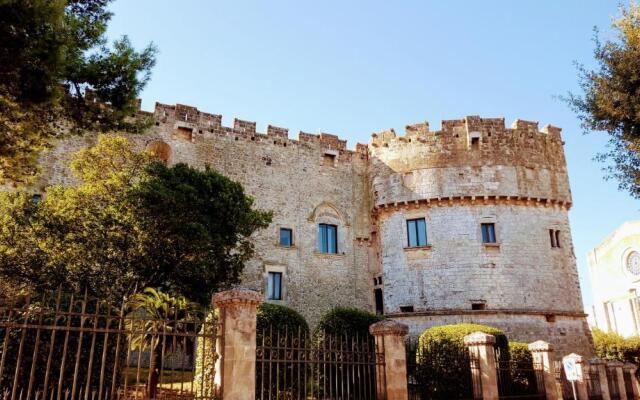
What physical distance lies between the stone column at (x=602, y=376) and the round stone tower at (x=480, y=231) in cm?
438

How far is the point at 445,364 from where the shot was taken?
14156 millimetres

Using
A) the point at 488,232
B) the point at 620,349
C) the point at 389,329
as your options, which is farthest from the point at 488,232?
the point at 389,329

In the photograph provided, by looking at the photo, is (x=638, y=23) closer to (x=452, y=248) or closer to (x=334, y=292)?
(x=452, y=248)

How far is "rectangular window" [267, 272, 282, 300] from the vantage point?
70.2 ft

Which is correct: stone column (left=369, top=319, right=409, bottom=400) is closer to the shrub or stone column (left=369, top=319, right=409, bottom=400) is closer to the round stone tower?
the shrub

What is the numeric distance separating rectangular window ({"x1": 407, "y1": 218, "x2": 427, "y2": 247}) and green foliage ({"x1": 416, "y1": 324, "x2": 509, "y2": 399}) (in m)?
7.07

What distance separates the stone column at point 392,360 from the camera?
955 centimetres

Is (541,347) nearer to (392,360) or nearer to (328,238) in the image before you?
(392,360)

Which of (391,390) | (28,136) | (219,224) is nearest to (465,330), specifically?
(391,390)

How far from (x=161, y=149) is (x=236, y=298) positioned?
49.6 feet

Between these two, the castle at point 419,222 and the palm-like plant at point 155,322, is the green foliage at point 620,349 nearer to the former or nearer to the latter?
the castle at point 419,222

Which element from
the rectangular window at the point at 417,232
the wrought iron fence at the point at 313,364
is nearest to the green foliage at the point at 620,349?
the rectangular window at the point at 417,232

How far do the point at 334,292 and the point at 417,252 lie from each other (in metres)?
4.07

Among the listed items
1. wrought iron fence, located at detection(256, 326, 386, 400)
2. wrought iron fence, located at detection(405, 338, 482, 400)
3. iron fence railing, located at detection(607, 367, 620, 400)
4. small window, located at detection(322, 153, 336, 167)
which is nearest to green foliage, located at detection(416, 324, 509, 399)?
wrought iron fence, located at detection(405, 338, 482, 400)
